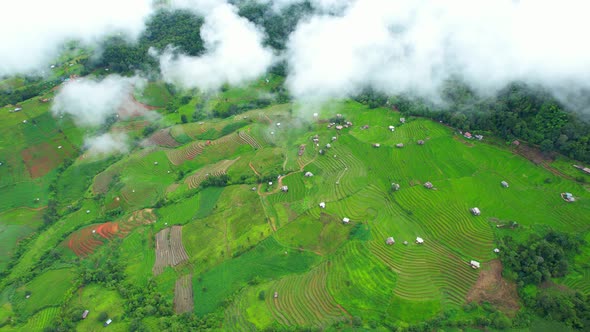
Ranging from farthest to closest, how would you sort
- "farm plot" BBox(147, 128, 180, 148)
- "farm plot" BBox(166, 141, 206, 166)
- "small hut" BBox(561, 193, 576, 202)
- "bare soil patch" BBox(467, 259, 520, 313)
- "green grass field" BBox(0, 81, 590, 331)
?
"farm plot" BBox(147, 128, 180, 148) < "farm plot" BBox(166, 141, 206, 166) < "small hut" BBox(561, 193, 576, 202) < "green grass field" BBox(0, 81, 590, 331) < "bare soil patch" BBox(467, 259, 520, 313)

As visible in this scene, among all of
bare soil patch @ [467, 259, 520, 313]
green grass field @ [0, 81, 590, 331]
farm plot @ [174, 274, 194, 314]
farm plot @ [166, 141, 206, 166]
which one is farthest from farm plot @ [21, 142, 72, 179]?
bare soil patch @ [467, 259, 520, 313]

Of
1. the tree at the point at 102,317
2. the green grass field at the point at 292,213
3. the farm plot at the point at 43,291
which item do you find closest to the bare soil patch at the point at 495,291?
the green grass field at the point at 292,213

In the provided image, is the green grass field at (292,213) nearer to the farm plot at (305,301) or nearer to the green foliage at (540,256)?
the farm plot at (305,301)

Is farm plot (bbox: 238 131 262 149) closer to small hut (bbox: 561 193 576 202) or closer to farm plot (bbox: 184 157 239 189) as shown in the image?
farm plot (bbox: 184 157 239 189)

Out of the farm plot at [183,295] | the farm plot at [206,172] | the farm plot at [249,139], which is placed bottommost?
the farm plot at [183,295]

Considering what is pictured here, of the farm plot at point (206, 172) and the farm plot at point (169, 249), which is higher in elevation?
the farm plot at point (206, 172)

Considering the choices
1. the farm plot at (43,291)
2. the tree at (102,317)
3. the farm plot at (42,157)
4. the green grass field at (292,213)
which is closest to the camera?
the green grass field at (292,213)

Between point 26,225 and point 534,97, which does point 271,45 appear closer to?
point 534,97

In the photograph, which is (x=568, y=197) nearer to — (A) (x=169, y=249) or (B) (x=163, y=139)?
(A) (x=169, y=249)
